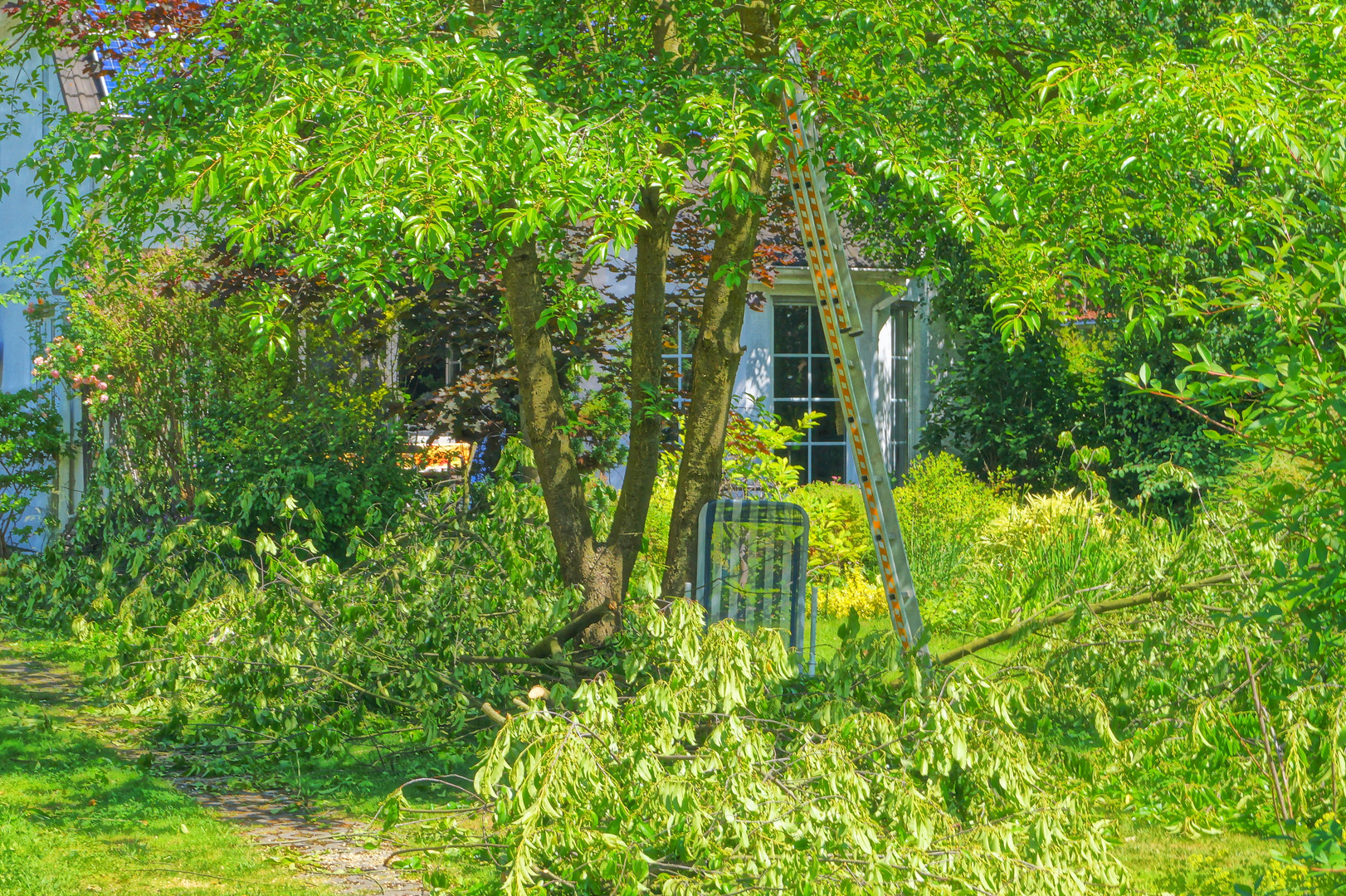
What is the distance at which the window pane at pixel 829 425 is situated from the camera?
13758 mm

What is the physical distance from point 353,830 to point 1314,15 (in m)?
5.16

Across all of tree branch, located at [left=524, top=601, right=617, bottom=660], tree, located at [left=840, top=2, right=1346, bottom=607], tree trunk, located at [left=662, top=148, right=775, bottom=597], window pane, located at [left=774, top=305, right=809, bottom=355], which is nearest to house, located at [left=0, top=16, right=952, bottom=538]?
window pane, located at [left=774, top=305, right=809, bottom=355]

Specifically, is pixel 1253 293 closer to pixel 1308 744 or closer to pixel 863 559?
pixel 1308 744

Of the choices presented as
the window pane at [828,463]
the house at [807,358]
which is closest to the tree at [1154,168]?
the house at [807,358]

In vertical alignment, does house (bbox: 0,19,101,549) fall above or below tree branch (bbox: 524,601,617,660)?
above

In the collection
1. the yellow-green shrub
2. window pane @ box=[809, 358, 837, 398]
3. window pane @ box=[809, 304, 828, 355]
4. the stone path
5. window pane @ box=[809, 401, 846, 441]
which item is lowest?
the stone path

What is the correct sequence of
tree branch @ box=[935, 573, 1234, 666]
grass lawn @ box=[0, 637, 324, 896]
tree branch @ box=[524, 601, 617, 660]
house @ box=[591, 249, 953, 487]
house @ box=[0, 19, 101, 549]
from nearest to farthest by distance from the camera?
grass lawn @ box=[0, 637, 324, 896], tree branch @ box=[935, 573, 1234, 666], tree branch @ box=[524, 601, 617, 660], house @ box=[0, 19, 101, 549], house @ box=[591, 249, 953, 487]

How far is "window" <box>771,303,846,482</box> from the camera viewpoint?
13648 millimetres

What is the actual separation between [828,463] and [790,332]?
1.51m

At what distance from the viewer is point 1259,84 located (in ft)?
14.9

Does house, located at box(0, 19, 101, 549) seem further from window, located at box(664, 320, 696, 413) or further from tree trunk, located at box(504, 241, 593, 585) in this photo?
tree trunk, located at box(504, 241, 593, 585)

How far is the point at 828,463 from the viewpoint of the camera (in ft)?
45.0

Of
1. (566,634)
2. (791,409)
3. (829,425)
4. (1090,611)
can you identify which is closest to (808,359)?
(791,409)

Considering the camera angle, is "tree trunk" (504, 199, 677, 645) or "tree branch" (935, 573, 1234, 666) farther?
"tree trunk" (504, 199, 677, 645)
